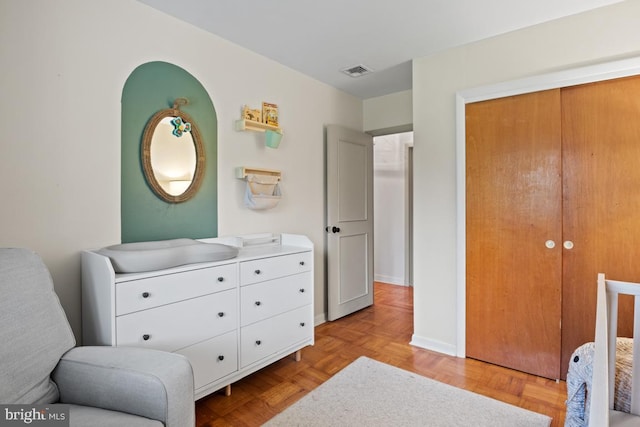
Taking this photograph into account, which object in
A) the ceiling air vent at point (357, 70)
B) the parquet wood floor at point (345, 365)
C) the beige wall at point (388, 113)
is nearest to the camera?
the parquet wood floor at point (345, 365)

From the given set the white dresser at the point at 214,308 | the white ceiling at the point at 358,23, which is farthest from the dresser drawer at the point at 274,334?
the white ceiling at the point at 358,23

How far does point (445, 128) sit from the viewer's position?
257cm

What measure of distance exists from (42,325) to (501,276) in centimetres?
258

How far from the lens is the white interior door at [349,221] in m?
3.23

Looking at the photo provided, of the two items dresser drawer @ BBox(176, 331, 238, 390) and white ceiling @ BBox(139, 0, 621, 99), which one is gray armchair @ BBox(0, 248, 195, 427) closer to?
dresser drawer @ BBox(176, 331, 238, 390)

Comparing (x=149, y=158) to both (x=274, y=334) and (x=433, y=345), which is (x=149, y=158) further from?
(x=433, y=345)

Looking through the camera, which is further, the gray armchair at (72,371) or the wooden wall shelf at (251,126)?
the wooden wall shelf at (251,126)

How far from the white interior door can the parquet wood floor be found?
0.43m

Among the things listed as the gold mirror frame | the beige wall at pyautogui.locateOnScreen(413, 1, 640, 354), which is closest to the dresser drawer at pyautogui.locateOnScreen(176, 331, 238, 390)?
the gold mirror frame

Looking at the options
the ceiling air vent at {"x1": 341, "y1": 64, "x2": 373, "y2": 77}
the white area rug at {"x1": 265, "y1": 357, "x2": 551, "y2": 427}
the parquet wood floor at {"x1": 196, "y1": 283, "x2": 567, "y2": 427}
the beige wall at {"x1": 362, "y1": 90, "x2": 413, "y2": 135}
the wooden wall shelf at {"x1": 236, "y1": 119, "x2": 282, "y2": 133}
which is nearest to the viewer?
the white area rug at {"x1": 265, "y1": 357, "x2": 551, "y2": 427}

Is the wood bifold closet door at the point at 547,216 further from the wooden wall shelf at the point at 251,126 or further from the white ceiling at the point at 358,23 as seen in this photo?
the wooden wall shelf at the point at 251,126

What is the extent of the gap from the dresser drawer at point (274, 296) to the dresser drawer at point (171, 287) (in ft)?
0.54

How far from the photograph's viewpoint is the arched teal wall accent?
1890mm

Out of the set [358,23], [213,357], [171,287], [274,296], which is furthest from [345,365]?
[358,23]
